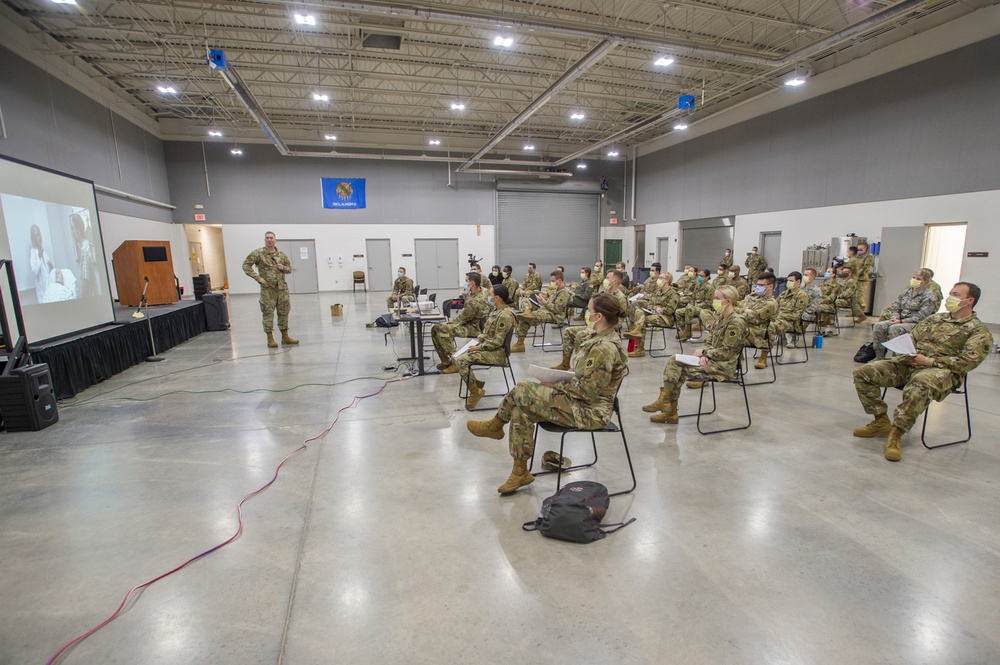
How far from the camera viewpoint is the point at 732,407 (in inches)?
187

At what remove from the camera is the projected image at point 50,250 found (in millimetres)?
4855

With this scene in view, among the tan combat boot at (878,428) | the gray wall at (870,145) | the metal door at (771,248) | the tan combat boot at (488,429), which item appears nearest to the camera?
the tan combat boot at (488,429)

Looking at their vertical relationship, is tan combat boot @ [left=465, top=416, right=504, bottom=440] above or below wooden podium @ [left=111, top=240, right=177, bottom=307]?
below

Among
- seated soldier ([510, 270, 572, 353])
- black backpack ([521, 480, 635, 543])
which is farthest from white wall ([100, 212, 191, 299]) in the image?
black backpack ([521, 480, 635, 543])

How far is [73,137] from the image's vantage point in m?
10.2

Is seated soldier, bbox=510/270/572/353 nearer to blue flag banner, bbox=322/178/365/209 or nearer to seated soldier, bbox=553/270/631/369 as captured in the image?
seated soldier, bbox=553/270/631/369

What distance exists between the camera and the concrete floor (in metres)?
1.90

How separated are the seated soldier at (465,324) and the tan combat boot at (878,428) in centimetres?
382

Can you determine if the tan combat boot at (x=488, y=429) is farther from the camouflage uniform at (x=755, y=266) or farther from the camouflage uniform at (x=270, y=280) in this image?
the camouflage uniform at (x=755, y=266)

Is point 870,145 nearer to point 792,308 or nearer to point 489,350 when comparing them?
point 792,308

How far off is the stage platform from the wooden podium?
40 centimetres

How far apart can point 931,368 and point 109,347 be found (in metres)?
8.73

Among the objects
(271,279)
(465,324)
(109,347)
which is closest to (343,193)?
(271,279)

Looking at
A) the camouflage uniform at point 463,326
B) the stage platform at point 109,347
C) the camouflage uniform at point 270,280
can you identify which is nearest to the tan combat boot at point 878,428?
the camouflage uniform at point 463,326
